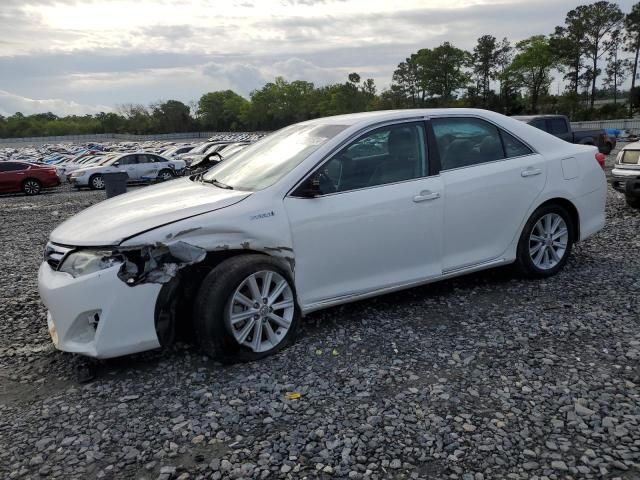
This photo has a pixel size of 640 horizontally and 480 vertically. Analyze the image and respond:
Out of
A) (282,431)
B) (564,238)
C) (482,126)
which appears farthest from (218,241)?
(564,238)

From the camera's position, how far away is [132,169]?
22.6 metres

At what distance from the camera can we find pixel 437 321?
4.27 m

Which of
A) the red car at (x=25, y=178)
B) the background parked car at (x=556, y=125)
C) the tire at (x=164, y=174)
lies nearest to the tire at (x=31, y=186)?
the red car at (x=25, y=178)

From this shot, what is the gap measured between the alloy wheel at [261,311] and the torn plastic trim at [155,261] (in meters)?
0.38

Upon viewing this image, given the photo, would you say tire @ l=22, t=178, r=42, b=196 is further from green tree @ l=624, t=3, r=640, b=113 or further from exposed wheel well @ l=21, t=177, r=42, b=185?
green tree @ l=624, t=3, r=640, b=113

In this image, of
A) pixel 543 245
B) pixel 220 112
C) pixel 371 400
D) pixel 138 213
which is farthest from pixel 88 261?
pixel 220 112

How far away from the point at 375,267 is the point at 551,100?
67123mm

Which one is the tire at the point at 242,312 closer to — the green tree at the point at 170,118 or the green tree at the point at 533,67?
the green tree at the point at 533,67

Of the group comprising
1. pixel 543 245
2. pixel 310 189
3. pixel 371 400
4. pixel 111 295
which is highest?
pixel 310 189

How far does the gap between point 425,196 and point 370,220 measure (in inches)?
21.2

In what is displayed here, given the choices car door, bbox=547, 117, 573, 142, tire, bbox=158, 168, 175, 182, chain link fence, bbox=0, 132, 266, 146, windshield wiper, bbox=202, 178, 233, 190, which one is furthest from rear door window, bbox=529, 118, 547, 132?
chain link fence, bbox=0, 132, 266, 146

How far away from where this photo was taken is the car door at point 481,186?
4.46 m

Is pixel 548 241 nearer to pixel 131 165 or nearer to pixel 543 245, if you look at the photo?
pixel 543 245

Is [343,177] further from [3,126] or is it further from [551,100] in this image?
[3,126]
